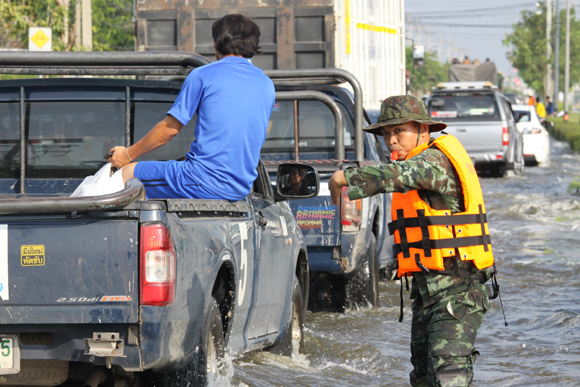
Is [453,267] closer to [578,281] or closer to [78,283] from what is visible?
[78,283]

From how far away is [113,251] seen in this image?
358cm

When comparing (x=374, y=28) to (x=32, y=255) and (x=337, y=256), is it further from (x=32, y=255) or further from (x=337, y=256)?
(x=32, y=255)

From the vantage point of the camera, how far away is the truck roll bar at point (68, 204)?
3482 mm

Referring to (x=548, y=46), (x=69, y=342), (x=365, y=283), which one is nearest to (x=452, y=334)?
(x=69, y=342)

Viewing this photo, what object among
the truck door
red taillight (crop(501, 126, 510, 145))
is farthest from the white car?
the truck door

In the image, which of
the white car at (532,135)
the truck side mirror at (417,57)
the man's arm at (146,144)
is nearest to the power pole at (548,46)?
the truck side mirror at (417,57)

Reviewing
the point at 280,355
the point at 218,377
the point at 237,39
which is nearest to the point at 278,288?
the point at 280,355

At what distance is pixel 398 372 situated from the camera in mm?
6305

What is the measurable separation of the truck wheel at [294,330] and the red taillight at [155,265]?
2.26 meters

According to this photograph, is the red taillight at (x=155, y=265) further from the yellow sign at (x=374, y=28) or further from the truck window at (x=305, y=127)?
the yellow sign at (x=374, y=28)

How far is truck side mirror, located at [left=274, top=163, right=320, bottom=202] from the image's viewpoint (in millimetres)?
4898

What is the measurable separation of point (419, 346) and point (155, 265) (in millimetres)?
1371

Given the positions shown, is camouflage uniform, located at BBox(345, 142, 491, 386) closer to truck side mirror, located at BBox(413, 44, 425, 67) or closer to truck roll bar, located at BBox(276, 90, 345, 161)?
truck roll bar, located at BBox(276, 90, 345, 161)

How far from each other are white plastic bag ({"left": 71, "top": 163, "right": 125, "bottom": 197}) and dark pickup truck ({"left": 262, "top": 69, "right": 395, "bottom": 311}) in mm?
2965
